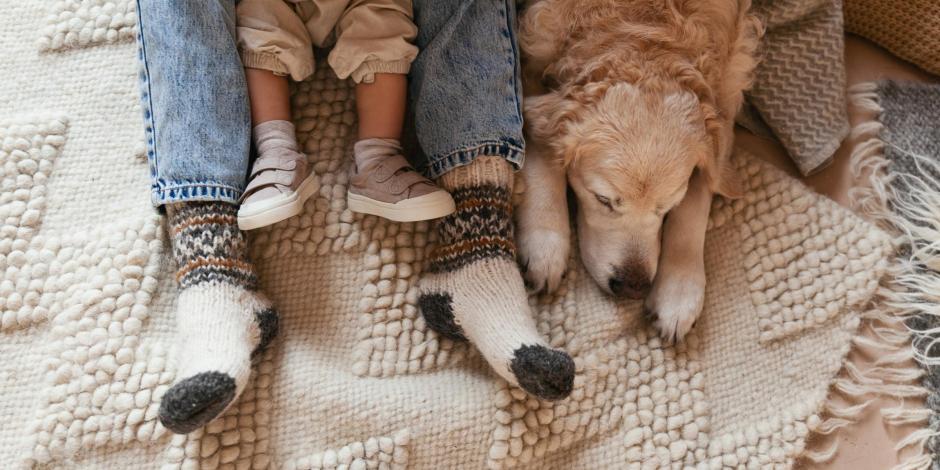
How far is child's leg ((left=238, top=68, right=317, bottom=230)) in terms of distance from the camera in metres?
1.31

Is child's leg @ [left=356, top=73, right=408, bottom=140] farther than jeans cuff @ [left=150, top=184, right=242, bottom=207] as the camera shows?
Yes

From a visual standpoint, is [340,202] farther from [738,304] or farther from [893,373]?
[893,373]

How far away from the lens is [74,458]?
1304mm

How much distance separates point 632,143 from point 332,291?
0.63 metres

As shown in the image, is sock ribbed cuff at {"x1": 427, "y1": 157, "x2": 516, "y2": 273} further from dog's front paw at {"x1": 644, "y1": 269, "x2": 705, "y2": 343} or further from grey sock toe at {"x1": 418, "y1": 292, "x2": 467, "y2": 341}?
dog's front paw at {"x1": 644, "y1": 269, "x2": 705, "y2": 343}

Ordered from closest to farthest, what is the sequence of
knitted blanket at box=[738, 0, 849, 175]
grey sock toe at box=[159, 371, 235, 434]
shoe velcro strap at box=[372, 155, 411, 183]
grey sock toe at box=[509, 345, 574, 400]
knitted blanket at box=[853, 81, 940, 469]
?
grey sock toe at box=[159, 371, 235, 434], grey sock toe at box=[509, 345, 574, 400], shoe velcro strap at box=[372, 155, 411, 183], knitted blanket at box=[853, 81, 940, 469], knitted blanket at box=[738, 0, 849, 175]

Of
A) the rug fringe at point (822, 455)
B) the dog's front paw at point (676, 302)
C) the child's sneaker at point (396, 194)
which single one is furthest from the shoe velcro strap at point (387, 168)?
the rug fringe at point (822, 455)

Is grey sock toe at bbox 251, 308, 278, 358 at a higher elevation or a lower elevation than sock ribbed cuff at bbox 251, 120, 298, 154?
lower

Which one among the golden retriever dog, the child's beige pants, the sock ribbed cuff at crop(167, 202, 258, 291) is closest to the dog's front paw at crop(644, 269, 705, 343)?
the golden retriever dog

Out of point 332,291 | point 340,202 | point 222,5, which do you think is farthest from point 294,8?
point 332,291

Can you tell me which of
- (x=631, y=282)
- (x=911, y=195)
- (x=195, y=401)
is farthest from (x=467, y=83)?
(x=911, y=195)

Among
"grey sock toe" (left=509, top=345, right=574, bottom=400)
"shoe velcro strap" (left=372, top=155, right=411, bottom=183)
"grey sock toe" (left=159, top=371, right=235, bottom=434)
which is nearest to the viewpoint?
"grey sock toe" (left=159, top=371, right=235, bottom=434)

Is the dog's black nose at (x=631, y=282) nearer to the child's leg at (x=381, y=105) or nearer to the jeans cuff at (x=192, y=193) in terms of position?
the child's leg at (x=381, y=105)

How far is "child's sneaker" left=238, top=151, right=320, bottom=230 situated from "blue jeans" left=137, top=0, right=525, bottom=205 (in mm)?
46
